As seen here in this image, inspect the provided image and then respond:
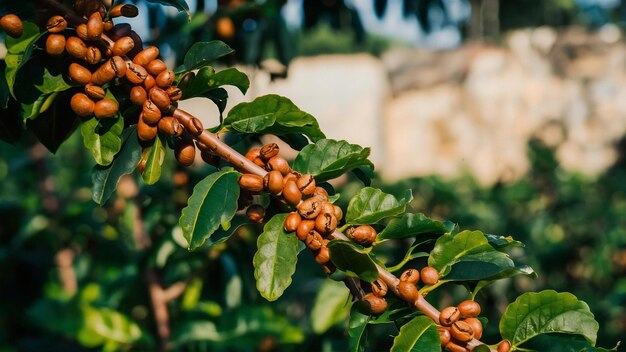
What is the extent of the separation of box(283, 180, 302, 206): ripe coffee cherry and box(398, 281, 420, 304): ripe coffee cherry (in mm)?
155

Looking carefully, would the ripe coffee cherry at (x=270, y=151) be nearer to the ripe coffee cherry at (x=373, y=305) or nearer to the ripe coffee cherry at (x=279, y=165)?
the ripe coffee cherry at (x=279, y=165)

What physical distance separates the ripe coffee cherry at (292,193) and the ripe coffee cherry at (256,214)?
7 cm

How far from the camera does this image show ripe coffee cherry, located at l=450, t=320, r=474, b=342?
2.52 ft

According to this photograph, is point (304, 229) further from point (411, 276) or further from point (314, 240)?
point (411, 276)

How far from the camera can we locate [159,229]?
182 centimetres

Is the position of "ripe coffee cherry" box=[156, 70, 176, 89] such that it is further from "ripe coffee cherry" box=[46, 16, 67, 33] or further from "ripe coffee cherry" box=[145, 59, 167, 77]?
"ripe coffee cherry" box=[46, 16, 67, 33]

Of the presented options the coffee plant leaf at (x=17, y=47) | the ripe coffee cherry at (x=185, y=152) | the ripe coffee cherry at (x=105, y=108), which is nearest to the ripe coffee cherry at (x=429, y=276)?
the ripe coffee cherry at (x=185, y=152)

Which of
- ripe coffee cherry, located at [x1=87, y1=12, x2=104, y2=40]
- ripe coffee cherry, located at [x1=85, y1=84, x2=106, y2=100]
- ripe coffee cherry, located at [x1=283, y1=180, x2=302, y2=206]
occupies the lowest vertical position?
ripe coffee cherry, located at [x1=283, y1=180, x2=302, y2=206]

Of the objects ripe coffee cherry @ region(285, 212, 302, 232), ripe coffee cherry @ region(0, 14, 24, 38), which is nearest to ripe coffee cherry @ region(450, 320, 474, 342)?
ripe coffee cherry @ region(285, 212, 302, 232)

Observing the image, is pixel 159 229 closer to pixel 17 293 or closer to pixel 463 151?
pixel 17 293

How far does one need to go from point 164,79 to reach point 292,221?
8.8 inches

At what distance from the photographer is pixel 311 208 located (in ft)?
2.60

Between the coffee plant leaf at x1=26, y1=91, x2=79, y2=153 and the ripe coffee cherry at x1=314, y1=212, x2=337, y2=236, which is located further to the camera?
the coffee plant leaf at x1=26, y1=91, x2=79, y2=153

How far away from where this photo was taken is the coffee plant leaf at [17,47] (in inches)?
31.7
